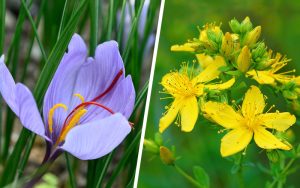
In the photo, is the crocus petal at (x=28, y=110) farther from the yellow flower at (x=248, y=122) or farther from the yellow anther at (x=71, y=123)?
the yellow flower at (x=248, y=122)

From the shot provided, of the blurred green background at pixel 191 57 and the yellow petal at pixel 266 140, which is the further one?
the blurred green background at pixel 191 57

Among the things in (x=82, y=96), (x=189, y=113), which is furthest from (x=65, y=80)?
(x=189, y=113)

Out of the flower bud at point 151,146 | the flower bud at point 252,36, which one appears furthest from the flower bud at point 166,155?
the flower bud at point 252,36

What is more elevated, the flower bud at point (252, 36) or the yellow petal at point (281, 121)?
the flower bud at point (252, 36)

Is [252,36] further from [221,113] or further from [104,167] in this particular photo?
[104,167]

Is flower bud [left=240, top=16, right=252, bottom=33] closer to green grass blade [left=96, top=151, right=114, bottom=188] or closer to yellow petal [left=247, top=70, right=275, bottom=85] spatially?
yellow petal [left=247, top=70, right=275, bottom=85]

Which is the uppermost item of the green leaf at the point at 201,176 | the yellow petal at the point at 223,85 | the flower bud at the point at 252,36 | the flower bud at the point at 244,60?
the flower bud at the point at 252,36

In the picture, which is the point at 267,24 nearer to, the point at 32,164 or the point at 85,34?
the point at 32,164
